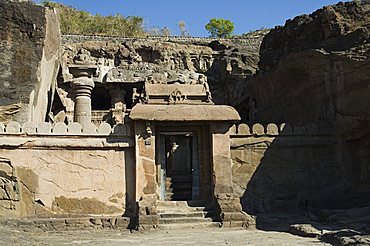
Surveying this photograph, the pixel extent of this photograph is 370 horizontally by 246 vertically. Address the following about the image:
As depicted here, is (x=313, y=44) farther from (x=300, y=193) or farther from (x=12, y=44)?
(x=12, y=44)

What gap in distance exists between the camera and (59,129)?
9922 mm

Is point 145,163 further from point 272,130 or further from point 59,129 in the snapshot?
point 272,130

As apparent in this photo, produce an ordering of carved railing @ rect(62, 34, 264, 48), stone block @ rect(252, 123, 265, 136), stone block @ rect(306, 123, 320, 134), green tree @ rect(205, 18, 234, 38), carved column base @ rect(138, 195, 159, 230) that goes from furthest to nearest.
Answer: green tree @ rect(205, 18, 234, 38)
carved railing @ rect(62, 34, 264, 48)
stone block @ rect(306, 123, 320, 134)
stone block @ rect(252, 123, 265, 136)
carved column base @ rect(138, 195, 159, 230)

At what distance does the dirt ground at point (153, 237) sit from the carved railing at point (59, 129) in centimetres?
215

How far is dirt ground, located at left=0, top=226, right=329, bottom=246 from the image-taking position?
738 cm

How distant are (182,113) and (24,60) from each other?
545 cm

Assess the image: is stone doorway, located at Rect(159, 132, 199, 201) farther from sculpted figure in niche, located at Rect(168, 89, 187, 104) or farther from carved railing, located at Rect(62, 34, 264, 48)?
carved railing, located at Rect(62, 34, 264, 48)

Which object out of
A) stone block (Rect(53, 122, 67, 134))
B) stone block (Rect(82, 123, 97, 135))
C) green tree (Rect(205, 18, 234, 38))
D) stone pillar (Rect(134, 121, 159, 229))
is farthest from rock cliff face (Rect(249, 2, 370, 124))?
green tree (Rect(205, 18, 234, 38))

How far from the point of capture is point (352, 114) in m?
10.9

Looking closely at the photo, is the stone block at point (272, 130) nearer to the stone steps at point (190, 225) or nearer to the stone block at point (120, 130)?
the stone steps at point (190, 225)

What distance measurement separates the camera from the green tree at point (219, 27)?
188 ft

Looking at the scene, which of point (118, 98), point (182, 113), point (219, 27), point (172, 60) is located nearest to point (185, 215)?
point (182, 113)

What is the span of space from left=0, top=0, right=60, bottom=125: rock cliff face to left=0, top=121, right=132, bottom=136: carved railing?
1.93 metres

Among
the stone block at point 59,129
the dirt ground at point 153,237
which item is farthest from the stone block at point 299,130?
the stone block at point 59,129
